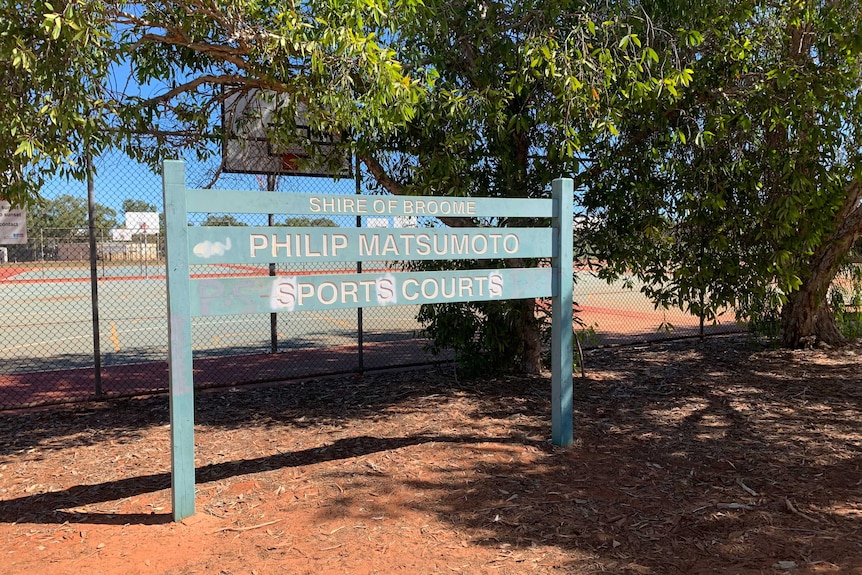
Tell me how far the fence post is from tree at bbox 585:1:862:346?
1.38m

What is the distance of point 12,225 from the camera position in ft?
21.2

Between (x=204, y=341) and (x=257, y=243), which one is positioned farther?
(x=204, y=341)

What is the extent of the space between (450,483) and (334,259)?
5.53 ft

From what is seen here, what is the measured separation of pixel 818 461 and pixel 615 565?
98.2 inches

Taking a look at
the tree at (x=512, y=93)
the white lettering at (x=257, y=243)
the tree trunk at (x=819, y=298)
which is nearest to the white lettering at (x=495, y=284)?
the tree at (x=512, y=93)

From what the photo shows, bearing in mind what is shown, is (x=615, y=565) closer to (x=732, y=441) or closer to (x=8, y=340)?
(x=732, y=441)

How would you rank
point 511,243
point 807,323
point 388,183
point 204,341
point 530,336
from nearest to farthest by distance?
point 511,243, point 388,183, point 530,336, point 807,323, point 204,341

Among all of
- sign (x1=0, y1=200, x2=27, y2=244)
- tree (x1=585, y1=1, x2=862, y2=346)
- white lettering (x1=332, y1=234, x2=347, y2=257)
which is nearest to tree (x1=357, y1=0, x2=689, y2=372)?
tree (x1=585, y1=1, x2=862, y2=346)

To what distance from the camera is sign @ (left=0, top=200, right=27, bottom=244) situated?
6.41 m

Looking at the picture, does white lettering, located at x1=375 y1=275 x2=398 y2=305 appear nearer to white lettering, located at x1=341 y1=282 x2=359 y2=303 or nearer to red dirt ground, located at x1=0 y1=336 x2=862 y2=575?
white lettering, located at x1=341 y1=282 x2=359 y2=303

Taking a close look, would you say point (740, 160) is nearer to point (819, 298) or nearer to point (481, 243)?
point (481, 243)

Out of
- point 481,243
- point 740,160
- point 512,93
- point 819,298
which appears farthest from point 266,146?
point 819,298

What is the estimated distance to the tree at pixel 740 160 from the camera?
5844 mm

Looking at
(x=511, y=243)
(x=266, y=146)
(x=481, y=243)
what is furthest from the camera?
(x=266, y=146)
